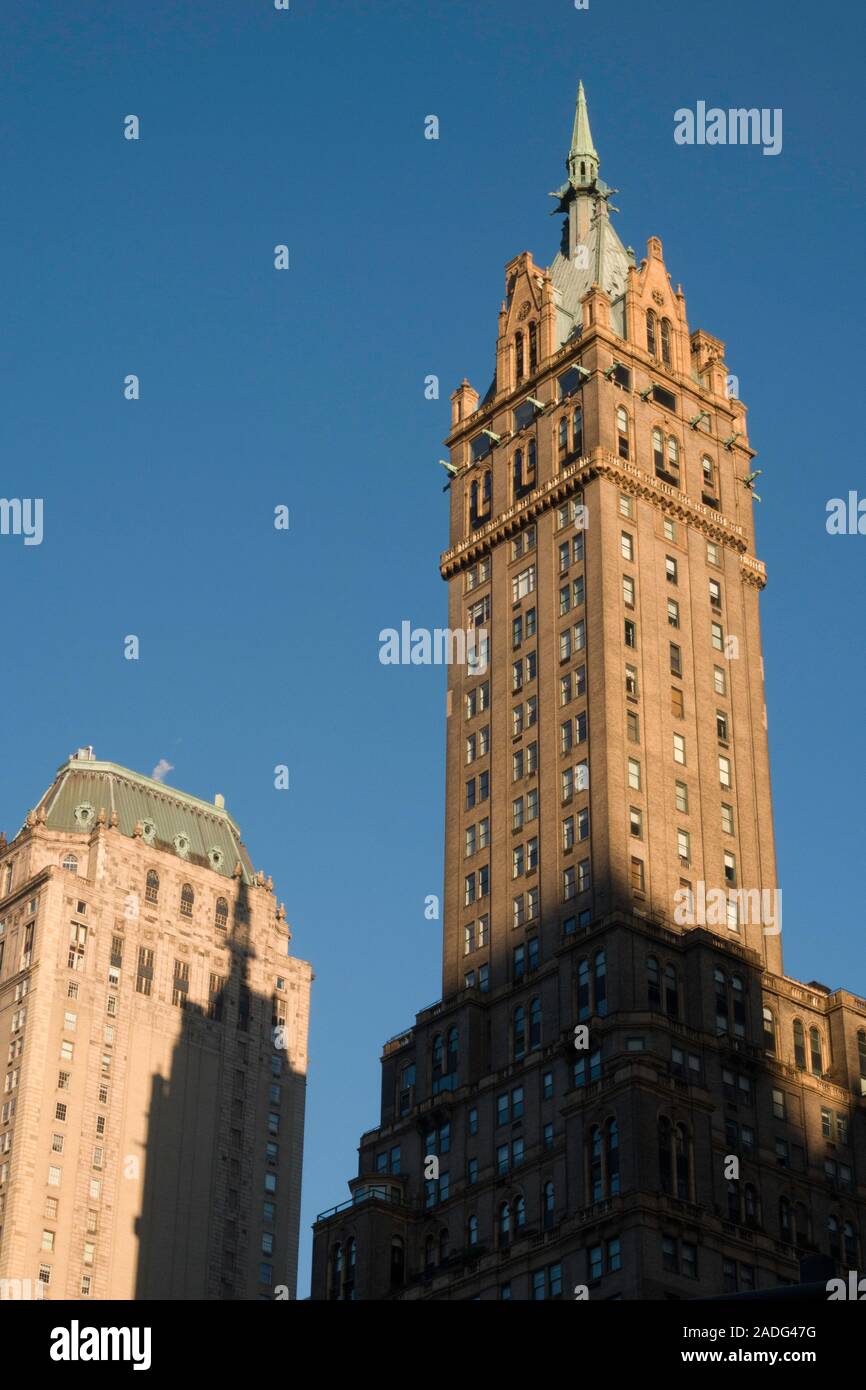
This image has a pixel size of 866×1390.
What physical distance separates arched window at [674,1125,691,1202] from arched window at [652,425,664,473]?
5067 centimetres

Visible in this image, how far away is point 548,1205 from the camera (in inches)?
4862

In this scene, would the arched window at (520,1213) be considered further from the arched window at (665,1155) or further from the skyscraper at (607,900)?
the arched window at (665,1155)

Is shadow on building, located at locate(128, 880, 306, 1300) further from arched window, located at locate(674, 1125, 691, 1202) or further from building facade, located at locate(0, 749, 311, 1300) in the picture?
arched window, located at locate(674, 1125, 691, 1202)

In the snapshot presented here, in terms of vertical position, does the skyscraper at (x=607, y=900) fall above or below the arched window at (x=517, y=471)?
below

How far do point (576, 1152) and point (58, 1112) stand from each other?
74.2 meters

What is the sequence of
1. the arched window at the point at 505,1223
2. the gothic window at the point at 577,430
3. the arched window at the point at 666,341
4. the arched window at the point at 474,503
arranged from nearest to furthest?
the arched window at the point at 505,1223 < the gothic window at the point at 577,430 < the arched window at the point at 474,503 < the arched window at the point at 666,341

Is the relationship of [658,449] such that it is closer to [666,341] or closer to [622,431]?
[622,431]

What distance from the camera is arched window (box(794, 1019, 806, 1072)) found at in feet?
444

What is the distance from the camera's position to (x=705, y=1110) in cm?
12400

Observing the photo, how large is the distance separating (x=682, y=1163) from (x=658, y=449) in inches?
2143

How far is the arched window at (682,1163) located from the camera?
4737 inches

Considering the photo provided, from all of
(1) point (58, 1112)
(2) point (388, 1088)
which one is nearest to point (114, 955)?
(1) point (58, 1112)

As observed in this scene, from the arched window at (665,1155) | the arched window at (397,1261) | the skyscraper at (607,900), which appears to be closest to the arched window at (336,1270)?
the skyscraper at (607,900)

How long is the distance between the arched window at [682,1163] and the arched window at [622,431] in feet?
163
